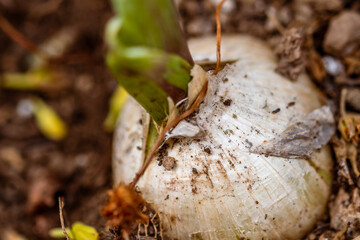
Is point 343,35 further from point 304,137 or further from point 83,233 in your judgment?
point 83,233

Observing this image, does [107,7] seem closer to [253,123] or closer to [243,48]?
[243,48]

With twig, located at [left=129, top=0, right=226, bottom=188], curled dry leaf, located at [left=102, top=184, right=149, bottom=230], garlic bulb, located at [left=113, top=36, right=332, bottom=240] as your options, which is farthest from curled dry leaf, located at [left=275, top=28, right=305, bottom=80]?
curled dry leaf, located at [left=102, top=184, right=149, bottom=230]

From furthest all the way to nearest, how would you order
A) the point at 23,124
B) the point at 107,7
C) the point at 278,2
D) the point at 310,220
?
1. the point at 107,7
2. the point at 23,124
3. the point at 278,2
4. the point at 310,220

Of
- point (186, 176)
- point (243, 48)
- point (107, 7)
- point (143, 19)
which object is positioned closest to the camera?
point (143, 19)

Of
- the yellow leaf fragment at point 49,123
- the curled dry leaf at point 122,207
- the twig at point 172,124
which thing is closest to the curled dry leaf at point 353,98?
the twig at point 172,124

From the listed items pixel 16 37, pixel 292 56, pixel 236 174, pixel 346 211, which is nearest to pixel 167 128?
pixel 236 174

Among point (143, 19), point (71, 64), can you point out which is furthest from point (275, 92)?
point (71, 64)
